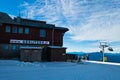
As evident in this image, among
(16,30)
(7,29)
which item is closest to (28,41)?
(16,30)

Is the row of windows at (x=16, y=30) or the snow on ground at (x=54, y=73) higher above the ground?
the row of windows at (x=16, y=30)

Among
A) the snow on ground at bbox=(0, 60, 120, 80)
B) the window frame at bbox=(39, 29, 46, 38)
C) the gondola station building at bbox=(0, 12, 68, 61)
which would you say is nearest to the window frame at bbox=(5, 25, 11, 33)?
the gondola station building at bbox=(0, 12, 68, 61)

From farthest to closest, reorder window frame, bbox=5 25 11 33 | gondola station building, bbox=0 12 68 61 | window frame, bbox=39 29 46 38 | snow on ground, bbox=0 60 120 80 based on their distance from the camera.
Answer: window frame, bbox=39 29 46 38
window frame, bbox=5 25 11 33
gondola station building, bbox=0 12 68 61
snow on ground, bbox=0 60 120 80

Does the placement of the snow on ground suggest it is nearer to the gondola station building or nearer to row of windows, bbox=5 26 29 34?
the gondola station building

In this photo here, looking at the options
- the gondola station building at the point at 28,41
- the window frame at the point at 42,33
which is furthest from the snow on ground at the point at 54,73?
the window frame at the point at 42,33

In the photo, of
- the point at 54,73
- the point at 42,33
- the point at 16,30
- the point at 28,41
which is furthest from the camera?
the point at 42,33

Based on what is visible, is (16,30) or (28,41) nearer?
(16,30)

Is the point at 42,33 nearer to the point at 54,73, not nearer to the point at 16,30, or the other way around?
the point at 16,30

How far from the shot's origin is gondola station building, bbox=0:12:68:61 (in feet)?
93.5

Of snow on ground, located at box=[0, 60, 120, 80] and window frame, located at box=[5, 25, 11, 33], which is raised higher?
window frame, located at box=[5, 25, 11, 33]

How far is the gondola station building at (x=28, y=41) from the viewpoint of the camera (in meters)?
28.5

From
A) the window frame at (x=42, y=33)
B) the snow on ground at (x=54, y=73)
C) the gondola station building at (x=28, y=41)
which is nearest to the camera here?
the snow on ground at (x=54, y=73)

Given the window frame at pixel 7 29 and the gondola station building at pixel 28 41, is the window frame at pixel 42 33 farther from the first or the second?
the window frame at pixel 7 29

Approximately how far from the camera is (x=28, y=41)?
31.6 metres
